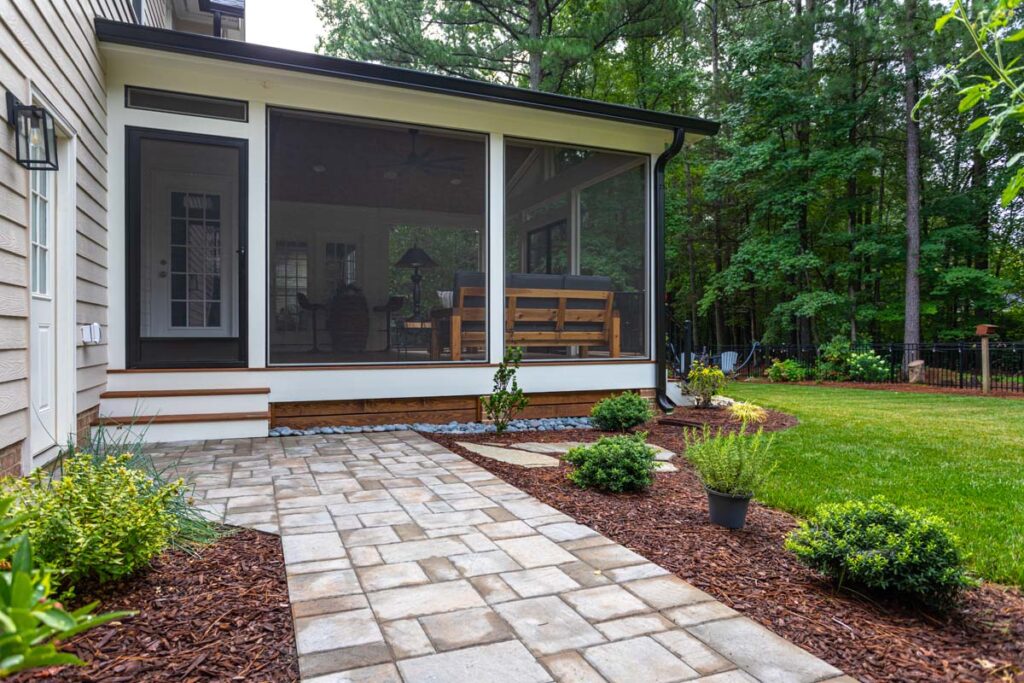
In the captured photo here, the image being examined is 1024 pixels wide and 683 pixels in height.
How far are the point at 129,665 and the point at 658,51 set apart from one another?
18783 mm

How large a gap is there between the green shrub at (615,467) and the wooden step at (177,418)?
9.49 feet

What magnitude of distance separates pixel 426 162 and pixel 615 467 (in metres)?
4.68

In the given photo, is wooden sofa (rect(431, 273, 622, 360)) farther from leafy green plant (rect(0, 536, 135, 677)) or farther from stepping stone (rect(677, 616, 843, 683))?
leafy green plant (rect(0, 536, 135, 677))

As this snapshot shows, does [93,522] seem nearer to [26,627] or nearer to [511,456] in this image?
[26,627]

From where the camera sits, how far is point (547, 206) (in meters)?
8.25

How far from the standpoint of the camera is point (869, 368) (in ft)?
36.9

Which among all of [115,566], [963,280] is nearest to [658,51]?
[963,280]

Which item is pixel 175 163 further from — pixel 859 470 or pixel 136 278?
pixel 859 470

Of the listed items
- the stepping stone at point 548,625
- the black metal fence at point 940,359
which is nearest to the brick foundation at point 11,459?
the stepping stone at point 548,625

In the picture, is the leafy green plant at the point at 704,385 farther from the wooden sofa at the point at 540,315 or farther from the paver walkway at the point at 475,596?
the paver walkway at the point at 475,596

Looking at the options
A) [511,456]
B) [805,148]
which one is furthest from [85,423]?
[805,148]

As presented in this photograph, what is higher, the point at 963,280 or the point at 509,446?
the point at 963,280

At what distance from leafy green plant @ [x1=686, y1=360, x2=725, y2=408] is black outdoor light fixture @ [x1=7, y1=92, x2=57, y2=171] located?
6130 mm

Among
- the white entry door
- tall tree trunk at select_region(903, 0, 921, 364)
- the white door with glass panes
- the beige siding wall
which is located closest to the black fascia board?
the beige siding wall
